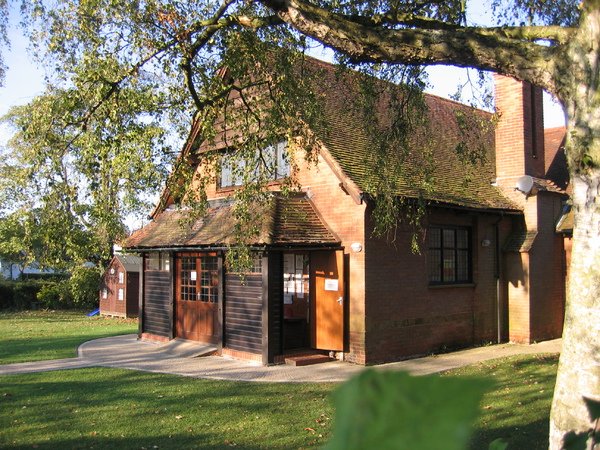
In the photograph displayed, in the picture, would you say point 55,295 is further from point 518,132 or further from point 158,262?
point 518,132

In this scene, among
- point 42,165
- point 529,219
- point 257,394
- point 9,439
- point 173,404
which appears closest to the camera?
point 9,439

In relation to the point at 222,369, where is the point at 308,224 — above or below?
above

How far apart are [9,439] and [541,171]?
14769 mm

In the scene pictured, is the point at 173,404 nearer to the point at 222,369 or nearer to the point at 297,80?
the point at 222,369

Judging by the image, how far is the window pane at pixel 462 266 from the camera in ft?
50.6

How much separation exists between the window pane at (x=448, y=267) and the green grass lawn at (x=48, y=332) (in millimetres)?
9593

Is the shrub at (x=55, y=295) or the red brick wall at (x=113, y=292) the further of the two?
the shrub at (x=55, y=295)

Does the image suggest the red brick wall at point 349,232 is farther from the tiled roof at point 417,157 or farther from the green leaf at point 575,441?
the green leaf at point 575,441

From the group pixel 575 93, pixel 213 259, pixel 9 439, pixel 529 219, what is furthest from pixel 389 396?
pixel 529 219

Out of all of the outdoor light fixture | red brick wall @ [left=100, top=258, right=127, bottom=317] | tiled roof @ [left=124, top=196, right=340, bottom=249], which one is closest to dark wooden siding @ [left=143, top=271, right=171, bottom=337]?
tiled roof @ [left=124, top=196, right=340, bottom=249]

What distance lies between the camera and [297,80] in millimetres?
9703

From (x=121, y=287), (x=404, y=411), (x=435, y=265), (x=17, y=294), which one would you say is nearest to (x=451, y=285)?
(x=435, y=265)

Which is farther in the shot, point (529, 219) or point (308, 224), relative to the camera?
point (529, 219)

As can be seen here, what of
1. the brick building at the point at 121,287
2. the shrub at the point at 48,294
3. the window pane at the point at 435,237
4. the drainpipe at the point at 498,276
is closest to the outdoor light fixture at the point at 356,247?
the window pane at the point at 435,237
